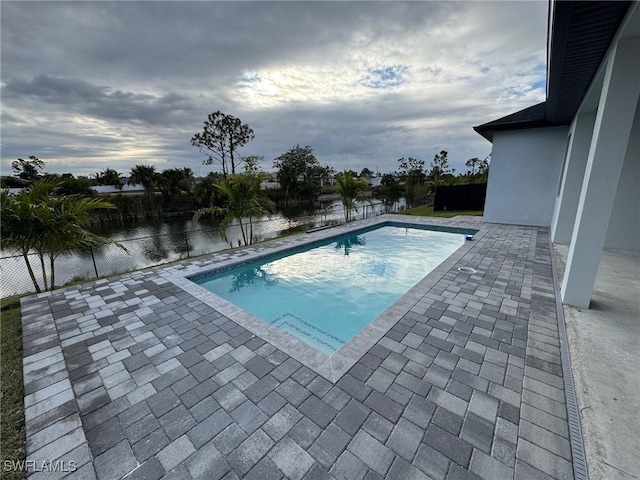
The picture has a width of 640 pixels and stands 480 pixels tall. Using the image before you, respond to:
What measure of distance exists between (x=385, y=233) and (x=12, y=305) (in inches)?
362

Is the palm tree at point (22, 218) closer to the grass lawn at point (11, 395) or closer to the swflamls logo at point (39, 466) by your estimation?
the grass lawn at point (11, 395)

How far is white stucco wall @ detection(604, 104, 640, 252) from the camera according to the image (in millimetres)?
4902

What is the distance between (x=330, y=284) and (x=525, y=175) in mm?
8184

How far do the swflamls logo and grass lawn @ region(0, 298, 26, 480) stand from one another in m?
0.02

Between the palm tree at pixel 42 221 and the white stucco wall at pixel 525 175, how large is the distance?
37.0 feet

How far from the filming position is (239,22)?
5.34 metres

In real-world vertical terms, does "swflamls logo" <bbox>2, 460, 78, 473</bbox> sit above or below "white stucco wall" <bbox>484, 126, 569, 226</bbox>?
below

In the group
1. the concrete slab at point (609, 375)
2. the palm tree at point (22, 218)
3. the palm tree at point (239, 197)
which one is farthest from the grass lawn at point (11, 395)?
the palm tree at point (239, 197)

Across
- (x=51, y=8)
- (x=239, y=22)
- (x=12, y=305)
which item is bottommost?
(x=12, y=305)

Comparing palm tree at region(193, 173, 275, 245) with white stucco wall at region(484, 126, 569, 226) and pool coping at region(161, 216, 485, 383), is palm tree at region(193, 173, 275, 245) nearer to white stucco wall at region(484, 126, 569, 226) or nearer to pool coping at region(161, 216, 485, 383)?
pool coping at region(161, 216, 485, 383)

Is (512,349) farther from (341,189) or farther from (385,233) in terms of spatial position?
(341,189)

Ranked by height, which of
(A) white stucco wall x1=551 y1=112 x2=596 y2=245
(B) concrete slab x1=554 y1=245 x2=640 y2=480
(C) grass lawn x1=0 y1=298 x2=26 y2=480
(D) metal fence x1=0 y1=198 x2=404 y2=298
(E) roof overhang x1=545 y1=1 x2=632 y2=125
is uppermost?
(E) roof overhang x1=545 y1=1 x2=632 y2=125

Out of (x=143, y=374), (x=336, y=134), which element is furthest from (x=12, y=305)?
(x=336, y=134)

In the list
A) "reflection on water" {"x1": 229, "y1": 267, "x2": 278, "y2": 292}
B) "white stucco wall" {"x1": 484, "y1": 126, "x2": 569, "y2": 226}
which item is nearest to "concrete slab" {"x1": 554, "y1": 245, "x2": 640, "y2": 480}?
"reflection on water" {"x1": 229, "y1": 267, "x2": 278, "y2": 292}
